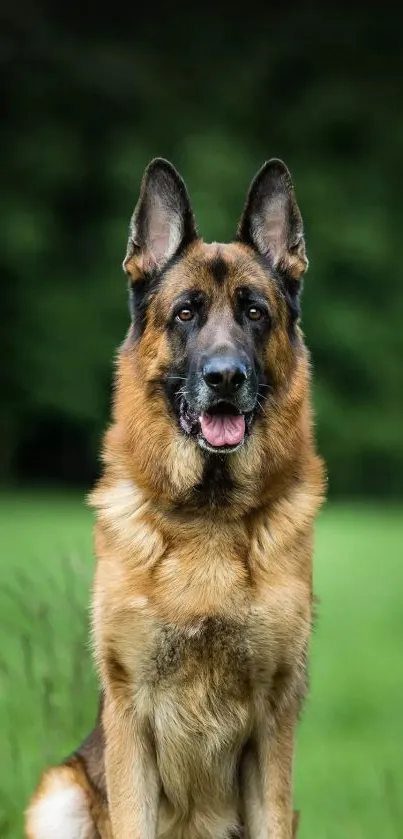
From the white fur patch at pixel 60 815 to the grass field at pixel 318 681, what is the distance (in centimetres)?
39

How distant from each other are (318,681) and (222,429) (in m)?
5.70

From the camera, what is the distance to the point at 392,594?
12797mm

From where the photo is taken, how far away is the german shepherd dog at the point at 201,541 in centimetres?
381

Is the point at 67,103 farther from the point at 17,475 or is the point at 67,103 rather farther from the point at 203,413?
the point at 203,413

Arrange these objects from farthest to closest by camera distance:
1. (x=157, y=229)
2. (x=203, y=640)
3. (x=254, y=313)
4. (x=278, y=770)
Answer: (x=157, y=229), (x=254, y=313), (x=278, y=770), (x=203, y=640)

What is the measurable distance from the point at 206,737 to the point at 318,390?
19.3m

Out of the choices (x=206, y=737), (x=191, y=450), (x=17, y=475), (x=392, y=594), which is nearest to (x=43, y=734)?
(x=206, y=737)

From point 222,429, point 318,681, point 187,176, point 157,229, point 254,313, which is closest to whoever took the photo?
point 222,429

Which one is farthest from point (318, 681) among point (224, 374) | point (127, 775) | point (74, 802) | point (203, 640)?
point (224, 374)

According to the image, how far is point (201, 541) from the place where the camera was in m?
3.96

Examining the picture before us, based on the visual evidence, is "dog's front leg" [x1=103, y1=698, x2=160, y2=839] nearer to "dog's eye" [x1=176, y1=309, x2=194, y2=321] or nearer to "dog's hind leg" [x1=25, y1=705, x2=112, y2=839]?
"dog's hind leg" [x1=25, y1=705, x2=112, y2=839]

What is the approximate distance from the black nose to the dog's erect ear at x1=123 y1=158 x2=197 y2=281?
525mm

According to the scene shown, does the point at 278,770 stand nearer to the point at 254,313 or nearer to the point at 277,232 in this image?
the point at 254,313

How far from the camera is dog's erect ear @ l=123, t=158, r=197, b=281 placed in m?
4.20
